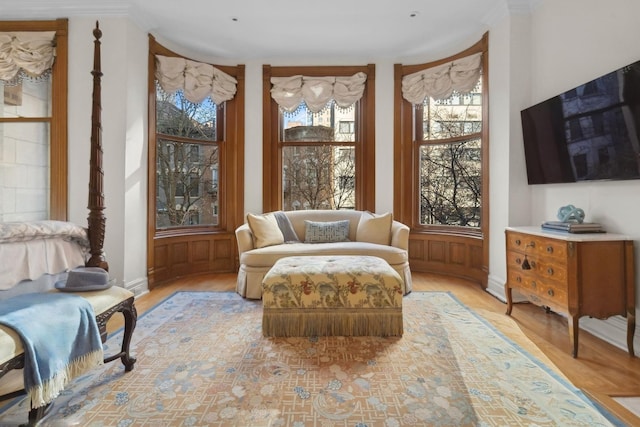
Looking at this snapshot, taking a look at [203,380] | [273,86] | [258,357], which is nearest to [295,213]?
[273,86]

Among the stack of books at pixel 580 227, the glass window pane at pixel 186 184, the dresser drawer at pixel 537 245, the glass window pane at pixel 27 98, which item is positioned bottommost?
the dresser drawer at pixel 537 245

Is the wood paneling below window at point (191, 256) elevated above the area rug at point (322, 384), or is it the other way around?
the wood paneling below window at point (191, 256)

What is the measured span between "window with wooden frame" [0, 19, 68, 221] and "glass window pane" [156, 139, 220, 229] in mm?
1003

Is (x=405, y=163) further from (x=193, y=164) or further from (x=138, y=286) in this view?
(x=138, y=286)

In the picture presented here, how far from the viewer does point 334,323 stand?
93.5 inches

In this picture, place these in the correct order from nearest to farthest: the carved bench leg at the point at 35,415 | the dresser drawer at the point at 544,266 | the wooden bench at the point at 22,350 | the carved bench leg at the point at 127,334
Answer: the wooden bench at the point at 22,350, the carved bench leg at the point at 35,415, the carved bench leg at the point at 127,334, the dresser drawer at the point at 544,266

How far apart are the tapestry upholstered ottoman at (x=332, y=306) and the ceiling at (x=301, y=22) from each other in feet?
9.29

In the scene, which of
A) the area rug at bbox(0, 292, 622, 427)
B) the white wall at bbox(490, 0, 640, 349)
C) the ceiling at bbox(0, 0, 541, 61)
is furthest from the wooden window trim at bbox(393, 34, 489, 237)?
the area rug at bbox(0, 292, 622, 427)

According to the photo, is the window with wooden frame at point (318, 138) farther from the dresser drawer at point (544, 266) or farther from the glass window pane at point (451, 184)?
the dresser drawer at point (544, 266)

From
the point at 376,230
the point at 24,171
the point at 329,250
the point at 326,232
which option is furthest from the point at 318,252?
the point at 24,171

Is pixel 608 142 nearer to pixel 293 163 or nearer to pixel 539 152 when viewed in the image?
pixel 539 152

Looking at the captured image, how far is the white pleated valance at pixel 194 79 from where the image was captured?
3.94m

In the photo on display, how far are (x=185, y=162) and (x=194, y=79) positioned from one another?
42.0 inches

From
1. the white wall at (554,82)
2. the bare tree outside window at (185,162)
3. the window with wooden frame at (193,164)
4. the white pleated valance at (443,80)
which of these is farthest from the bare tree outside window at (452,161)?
the bare tree outside window at (185,162)
